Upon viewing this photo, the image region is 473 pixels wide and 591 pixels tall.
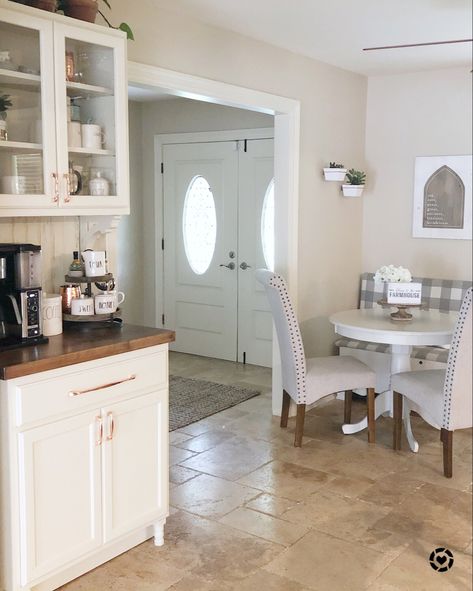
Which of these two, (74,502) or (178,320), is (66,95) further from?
(178,320)

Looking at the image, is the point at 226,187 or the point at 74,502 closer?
the point at 74,502

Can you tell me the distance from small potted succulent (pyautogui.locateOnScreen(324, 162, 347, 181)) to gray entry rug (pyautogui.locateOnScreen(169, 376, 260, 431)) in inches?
64.8

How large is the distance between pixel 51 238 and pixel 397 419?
2176mm

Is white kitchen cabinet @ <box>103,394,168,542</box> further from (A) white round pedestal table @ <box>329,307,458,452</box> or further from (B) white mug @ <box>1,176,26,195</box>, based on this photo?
(A) white round pedestal table @ <box>329,307,458,452</box>

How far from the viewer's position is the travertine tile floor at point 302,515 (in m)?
2.72

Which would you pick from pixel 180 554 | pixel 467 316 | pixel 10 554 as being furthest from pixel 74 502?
pixel 467 316

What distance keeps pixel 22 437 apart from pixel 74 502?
1.20ft

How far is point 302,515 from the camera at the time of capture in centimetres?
326

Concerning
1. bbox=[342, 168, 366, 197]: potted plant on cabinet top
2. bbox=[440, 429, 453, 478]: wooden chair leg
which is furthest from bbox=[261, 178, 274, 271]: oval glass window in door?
bbox=[440, 429, 453, 478]: wooden chair leg

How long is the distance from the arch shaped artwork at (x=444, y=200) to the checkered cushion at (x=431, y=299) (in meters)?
0.41

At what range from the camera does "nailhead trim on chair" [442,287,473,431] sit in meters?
3.60

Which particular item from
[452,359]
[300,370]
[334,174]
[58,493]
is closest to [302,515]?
[300,370]

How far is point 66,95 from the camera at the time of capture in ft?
8.99

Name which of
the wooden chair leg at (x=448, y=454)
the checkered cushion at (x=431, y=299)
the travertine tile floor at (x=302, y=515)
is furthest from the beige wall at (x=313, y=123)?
the wooden chair leg at (x=448, y=454)
